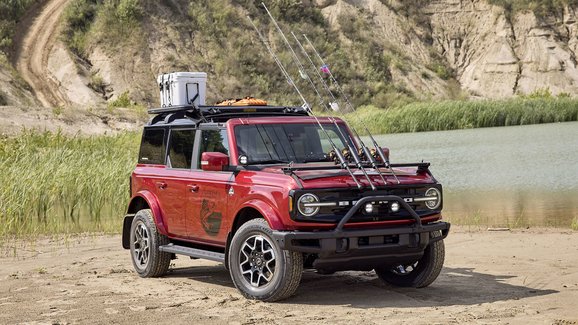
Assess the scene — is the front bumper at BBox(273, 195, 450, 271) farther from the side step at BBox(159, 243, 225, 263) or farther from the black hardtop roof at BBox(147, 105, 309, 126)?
the black hardtop roof at BBox(147, 105, 309, 126)

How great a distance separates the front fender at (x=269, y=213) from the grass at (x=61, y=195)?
8030 millimetres

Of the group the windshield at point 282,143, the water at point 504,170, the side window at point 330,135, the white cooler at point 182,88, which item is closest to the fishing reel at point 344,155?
the windshield at point 282,143

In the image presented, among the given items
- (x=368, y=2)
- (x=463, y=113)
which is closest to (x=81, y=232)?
(x=463, y=113)

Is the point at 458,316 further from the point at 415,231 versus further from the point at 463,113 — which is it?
the point at 463,113

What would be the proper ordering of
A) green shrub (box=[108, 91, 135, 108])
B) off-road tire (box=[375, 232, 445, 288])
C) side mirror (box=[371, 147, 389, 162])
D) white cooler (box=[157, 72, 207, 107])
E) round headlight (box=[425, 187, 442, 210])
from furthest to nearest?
green shrub (box=[108, 91, 135, 108]), white cooler (box=[157, 72, 207, 107]), side mirror (box=[371, 147, 389, 162]), off-road tire (box=[375, 232, 445, 288]), round headlight (box=[425, 187, 442, 210])

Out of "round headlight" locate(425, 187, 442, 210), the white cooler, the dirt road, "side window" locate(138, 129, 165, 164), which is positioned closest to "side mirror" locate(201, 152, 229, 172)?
"side window" locate(138, 129, 165, 164)

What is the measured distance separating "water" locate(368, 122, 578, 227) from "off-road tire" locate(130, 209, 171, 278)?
755 centimetres

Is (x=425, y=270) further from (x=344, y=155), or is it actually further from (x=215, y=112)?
(x=215, y=112)

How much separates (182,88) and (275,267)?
389cm

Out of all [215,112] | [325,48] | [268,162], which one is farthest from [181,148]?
[325,48]

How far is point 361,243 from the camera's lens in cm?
979

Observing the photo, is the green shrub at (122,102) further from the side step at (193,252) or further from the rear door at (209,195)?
the rear door at (209,195)

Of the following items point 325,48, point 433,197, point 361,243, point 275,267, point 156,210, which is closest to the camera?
point 361,243

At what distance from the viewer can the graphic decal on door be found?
10.9m
